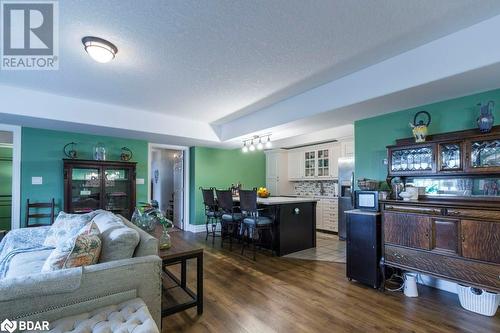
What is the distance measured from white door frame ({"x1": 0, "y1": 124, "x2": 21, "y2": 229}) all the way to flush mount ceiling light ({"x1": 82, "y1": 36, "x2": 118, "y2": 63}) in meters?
3.14

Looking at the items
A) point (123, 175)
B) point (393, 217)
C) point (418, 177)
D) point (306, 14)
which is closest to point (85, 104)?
point (123, 175)

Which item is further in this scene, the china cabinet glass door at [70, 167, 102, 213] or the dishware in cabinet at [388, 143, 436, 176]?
the china cabinet glass door at [70, 167, 102, 213]

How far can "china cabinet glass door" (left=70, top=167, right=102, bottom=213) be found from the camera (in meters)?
4.48

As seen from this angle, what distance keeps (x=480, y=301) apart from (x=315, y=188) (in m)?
4.48

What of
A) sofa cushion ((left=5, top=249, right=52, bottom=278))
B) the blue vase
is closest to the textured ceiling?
the blue vase

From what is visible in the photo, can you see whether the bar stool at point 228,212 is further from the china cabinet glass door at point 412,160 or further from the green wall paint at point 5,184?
the green wall paint at point 5,184

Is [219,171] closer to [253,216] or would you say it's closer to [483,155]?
[253,216]

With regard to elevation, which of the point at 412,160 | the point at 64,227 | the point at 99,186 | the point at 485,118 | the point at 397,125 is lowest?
the point at 64,227

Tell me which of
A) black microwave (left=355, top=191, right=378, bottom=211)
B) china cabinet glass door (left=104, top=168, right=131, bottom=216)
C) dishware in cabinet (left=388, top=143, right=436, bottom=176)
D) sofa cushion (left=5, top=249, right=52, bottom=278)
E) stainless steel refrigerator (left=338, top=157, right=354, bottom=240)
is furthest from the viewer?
stainless steel refrigerator (left=338, top=157, right=354, bottom=240)

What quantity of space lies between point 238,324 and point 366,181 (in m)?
2.22

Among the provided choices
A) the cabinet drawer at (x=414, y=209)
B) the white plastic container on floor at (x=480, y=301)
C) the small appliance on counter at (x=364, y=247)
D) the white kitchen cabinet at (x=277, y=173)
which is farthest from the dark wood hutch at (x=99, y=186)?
the white plastic container on floor at (x=480, y=301)

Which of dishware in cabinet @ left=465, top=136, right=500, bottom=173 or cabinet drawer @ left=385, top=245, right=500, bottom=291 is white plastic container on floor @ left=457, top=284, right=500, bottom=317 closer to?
cabinet drawer @ left=385, top=245, right=500, bottom=291

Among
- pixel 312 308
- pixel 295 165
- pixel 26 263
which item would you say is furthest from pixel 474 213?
pixel 295 165

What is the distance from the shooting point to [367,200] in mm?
3020
